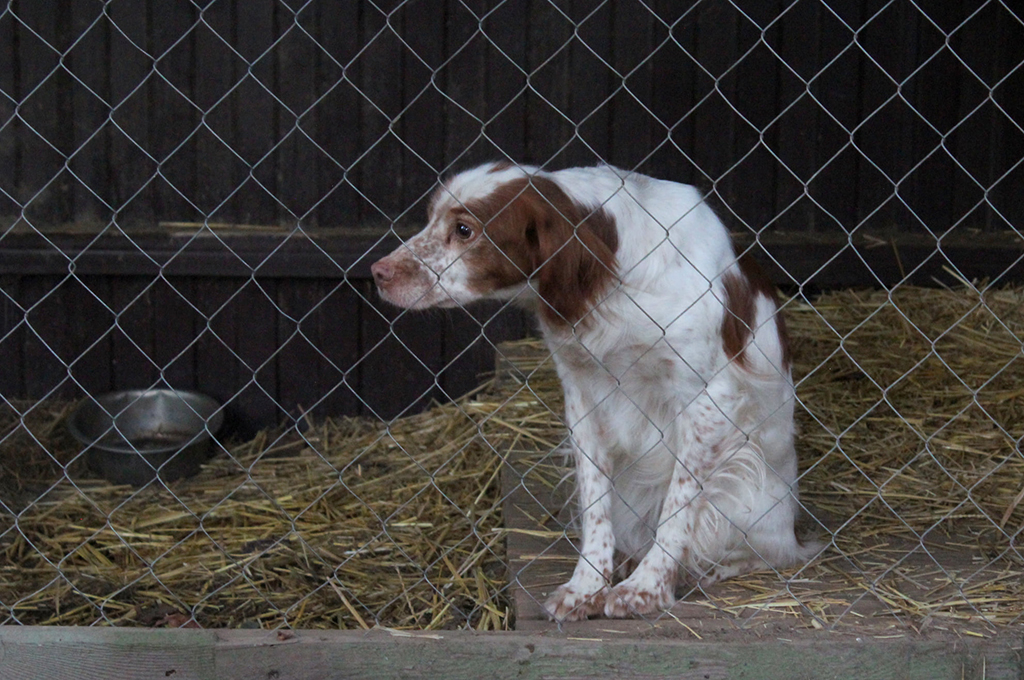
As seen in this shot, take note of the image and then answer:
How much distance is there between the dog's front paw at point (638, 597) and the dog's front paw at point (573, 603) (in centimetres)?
2

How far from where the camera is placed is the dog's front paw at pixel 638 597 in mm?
2574

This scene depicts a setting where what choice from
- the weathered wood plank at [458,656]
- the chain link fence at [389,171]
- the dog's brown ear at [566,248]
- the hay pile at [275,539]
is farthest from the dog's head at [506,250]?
the chain link fence at [389,171]

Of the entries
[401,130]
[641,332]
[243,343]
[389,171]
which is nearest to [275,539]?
[243,343]

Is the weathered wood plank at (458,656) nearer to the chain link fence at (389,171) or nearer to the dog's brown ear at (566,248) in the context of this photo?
the dog's brown ear at (566,248)

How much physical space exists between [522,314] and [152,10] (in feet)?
6.75

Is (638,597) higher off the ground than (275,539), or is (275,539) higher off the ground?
(638,597)

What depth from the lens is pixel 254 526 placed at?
12.2 feet

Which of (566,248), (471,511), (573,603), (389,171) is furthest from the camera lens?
(389,171)

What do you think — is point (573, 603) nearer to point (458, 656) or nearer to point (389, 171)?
point (458, 656)

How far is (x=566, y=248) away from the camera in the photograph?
8.79 feet

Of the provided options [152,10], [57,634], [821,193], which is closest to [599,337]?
[57,634]

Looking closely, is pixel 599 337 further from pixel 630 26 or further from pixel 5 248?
pixel 5 248

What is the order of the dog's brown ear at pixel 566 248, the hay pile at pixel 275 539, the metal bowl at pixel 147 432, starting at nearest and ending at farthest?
1. the dog's brown ear at pixel 566 248
2. the hay pile at pixel 275 539
3. the metal bowl at pixel 147 432

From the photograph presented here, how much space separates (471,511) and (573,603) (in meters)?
1.08
